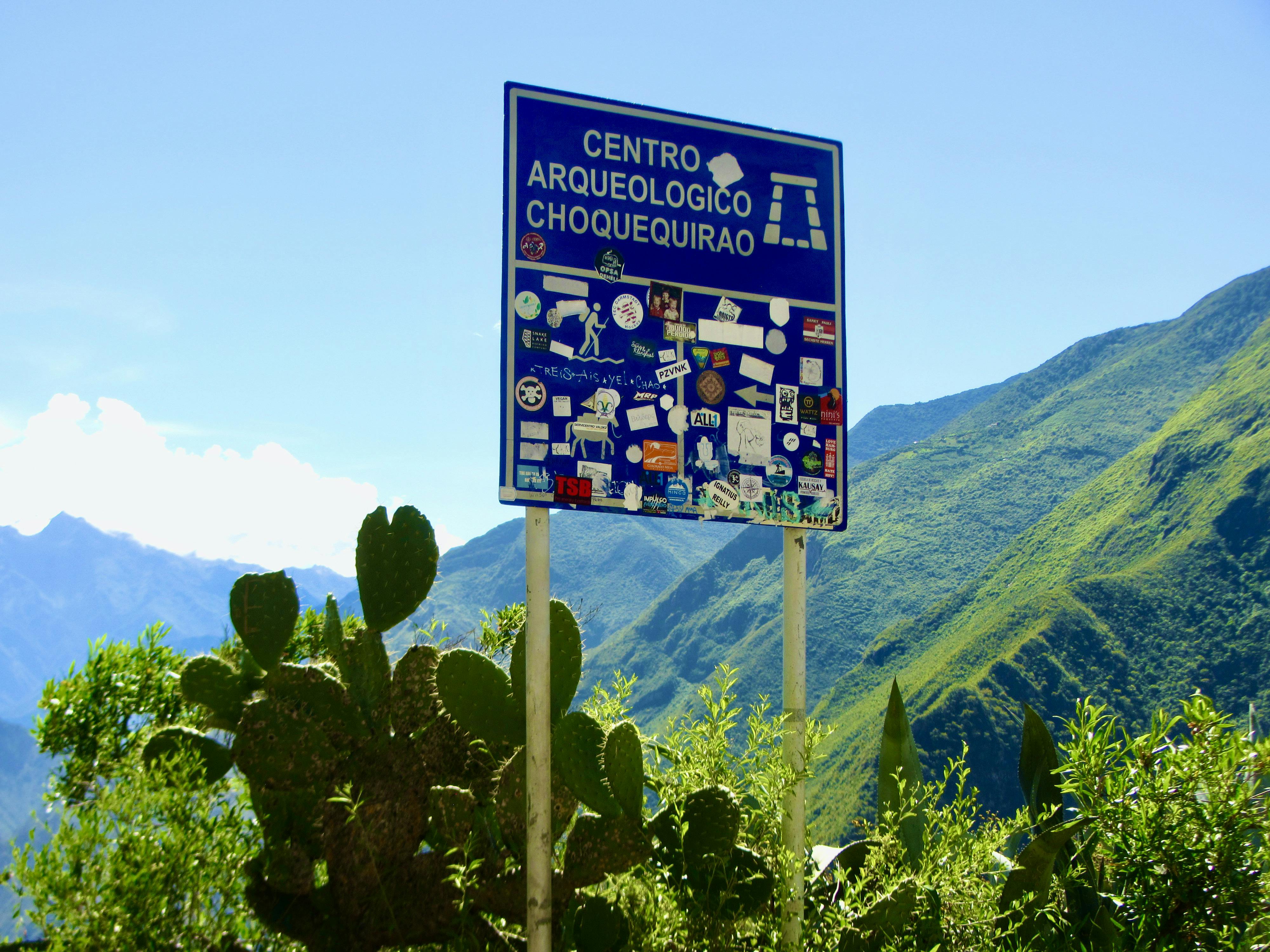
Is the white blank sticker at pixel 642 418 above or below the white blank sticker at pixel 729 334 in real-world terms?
below

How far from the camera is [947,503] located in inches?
3273

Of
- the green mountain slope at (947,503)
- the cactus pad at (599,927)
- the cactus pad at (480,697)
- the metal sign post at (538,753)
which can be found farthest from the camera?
the green mountain slope at (947,503)

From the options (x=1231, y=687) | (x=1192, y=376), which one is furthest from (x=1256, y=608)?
(x=1192, y=376)

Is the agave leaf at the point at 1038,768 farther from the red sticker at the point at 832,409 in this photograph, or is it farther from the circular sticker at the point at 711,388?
the circular sticker at the point at 711,388

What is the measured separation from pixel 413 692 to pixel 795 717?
3.67 feet

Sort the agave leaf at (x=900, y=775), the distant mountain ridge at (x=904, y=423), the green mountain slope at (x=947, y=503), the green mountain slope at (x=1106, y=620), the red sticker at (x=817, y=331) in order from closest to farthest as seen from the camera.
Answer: the red sticker at (x=817, y=331), the agave leaf at (x=900, y=775), the green mountain slope at (x=1106, y=620), the green mountain slope at (x=947, y=503), the distant mountain ridge at (x=904, y=423)

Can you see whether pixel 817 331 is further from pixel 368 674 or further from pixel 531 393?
pixel 368 674

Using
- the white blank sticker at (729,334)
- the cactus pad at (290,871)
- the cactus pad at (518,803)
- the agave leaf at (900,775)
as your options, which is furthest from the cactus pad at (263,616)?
the agave leaf at (900,775)

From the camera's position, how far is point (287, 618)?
9.61 feet

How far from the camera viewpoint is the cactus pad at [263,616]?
9.46 feet

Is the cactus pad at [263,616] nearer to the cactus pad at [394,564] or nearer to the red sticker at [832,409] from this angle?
the cactus pad at [394,564]

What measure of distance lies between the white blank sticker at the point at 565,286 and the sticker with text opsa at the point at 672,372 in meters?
0.29

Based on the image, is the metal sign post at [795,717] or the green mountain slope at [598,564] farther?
the green mountain slope at [598,564]

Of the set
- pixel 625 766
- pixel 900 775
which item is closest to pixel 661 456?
pixel 625 766
